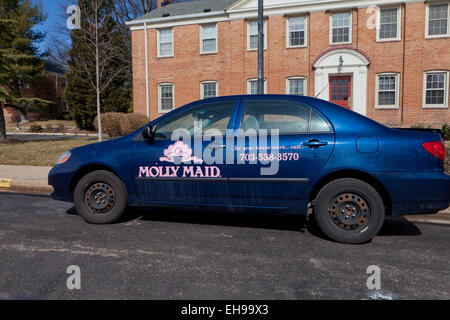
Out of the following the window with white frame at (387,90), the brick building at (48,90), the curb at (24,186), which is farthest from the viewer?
the brick building at (48,90)

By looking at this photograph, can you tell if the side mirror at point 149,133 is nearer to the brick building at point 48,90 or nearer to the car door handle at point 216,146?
the car door handle at point 216,146

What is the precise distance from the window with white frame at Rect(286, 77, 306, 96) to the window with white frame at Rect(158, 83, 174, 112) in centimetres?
691

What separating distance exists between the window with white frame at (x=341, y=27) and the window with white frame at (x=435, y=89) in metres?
4.20

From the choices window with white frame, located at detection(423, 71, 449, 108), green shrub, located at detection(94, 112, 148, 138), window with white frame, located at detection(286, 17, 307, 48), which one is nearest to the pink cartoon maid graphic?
green shrub, located at detection(94, 112, 148, 138)

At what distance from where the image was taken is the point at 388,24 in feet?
59.2

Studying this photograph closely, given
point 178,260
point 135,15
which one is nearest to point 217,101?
point 178,260

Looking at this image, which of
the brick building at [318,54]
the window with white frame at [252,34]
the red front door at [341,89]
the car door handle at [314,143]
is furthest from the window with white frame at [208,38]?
the car door handle at [314,143]

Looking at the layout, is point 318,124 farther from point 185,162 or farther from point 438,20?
point 438,20

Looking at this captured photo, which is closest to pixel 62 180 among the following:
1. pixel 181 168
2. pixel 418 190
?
pixel 181 168

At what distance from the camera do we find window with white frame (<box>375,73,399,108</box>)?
1819 centimetres

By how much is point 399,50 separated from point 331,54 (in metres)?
3.18

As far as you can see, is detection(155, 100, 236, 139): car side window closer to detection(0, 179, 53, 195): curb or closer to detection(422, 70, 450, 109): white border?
detection(0, 179, 53, 195): curb

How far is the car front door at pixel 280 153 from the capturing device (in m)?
4.21

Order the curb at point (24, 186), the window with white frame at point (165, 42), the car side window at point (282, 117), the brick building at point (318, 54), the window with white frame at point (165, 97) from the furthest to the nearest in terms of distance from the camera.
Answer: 1. the window with white frame at point (165, 97)
2. the window with white frame at point (165, 42)
3. the brick building at point (318, 54)
4. the curb at point (24, 186)
5. the car side window at point (282, 117)
